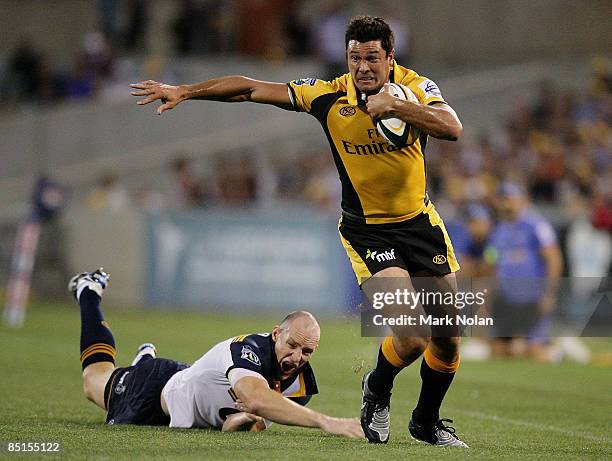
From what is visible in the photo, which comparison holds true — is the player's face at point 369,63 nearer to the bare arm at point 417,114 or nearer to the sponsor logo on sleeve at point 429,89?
the sponsor logo on sleeve at point 429,89

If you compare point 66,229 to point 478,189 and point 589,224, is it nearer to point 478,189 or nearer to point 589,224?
point 478,189

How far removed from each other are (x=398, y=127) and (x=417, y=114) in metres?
0.25

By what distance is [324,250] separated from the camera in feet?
67.3

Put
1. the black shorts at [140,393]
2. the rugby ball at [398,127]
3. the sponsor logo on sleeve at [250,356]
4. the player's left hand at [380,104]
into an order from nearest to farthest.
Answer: the player's left hand at [380,104], the rugby ball at [398,127], the sponsor logo on sleeve at [250,356], the black shorts at [140,393]

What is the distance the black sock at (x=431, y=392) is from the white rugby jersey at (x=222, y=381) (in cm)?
75

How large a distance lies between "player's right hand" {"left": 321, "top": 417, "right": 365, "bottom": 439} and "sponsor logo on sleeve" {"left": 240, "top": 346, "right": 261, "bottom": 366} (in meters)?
0.59

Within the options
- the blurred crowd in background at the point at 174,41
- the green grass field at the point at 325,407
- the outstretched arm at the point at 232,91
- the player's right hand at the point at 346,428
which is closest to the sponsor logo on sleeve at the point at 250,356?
the green grass field at the point at 325,407

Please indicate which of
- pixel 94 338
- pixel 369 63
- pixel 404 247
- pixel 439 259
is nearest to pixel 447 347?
pixel 439 259

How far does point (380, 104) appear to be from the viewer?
6672mm

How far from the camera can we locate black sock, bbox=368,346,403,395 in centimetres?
743

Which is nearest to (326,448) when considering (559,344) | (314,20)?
(559,344)

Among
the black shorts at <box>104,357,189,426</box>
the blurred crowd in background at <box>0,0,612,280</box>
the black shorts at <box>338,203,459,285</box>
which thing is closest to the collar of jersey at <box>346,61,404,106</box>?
the black shorts at <box>338,203,459,285</box>

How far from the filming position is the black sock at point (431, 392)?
301 inches

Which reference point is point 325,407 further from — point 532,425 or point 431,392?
point 431,392
